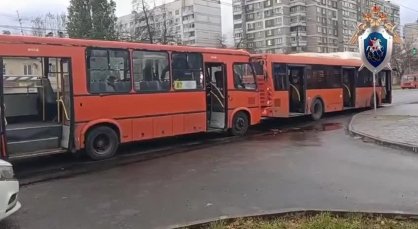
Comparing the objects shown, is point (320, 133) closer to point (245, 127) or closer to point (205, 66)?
point (245, 127)

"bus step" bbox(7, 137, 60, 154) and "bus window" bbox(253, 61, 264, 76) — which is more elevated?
"bus window" bbox(253, 61, 264, 76)

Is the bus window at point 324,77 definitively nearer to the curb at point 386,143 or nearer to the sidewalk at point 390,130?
the sidewalk at point 390,130

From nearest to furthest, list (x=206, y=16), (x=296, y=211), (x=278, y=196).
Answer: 1. (x=296, y=211)
2. (x=278, y=196)
3. (x=206, y=16)

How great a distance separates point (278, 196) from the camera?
7512mm

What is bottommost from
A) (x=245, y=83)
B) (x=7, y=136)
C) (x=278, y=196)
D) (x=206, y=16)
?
(x=278, y=196)

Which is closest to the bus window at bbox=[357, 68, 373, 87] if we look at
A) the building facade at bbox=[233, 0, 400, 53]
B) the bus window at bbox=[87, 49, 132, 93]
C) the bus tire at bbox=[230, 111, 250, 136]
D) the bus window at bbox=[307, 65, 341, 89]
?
the bus window at bbox=[307, 65, 341, 89]

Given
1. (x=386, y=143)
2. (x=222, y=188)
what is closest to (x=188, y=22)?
(x=386, y=143)

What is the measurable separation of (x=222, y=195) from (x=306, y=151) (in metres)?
4.99

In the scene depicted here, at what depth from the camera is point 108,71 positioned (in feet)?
39.6

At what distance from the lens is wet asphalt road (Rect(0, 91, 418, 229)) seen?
6730 millimetres

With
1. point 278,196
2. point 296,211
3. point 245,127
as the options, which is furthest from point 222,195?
point 245,127

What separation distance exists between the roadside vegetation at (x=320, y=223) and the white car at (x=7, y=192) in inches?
97.5

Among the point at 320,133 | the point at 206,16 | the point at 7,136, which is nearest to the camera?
the point at 7,136

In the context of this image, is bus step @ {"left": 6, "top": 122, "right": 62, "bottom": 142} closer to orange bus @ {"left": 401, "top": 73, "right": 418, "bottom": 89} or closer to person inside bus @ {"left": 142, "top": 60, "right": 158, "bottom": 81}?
person inside bus @ {"left": 142, "top": 60, "right": 158, "bottom": 81}
